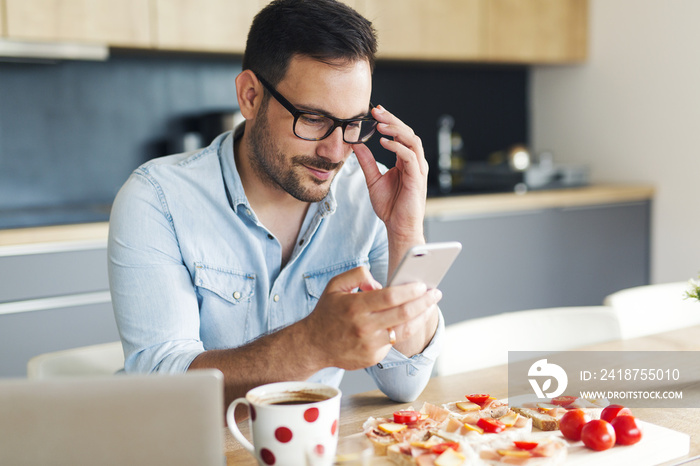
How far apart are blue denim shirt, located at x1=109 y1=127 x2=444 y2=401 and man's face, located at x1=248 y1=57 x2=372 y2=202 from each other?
0.29ft

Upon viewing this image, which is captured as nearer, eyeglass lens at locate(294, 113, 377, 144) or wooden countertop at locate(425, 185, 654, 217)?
eyeglass lens at locate(294, 113, 377, 144)

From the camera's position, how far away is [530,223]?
306 centimetres

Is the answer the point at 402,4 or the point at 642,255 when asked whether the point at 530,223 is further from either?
the point at 402,4

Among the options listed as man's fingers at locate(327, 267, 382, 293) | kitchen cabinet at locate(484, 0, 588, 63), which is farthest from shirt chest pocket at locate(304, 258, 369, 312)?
kitchen cabinet at locate(484, 0, 588, 63)

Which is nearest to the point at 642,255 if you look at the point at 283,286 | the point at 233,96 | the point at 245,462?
the point at 233,96

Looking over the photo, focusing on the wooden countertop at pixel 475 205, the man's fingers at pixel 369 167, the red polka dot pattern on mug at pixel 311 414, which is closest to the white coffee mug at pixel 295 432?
the red polka dot pattern on mug at pixel 311 414

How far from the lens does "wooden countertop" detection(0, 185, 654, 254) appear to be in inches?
84.7

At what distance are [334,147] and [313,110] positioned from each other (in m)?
0.08

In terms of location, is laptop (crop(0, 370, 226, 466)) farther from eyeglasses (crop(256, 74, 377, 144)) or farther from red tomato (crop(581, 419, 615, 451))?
eyeglasses (crop(256, 74, 377, 144))

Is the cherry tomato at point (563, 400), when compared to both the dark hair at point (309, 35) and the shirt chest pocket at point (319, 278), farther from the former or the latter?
the dark hair at point (309, 35)

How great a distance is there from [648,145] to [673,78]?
318 mm

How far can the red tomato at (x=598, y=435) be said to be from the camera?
0.83 meters

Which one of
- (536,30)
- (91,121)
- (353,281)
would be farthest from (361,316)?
(536,30)

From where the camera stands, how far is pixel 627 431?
0.86 m
